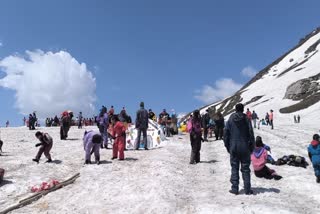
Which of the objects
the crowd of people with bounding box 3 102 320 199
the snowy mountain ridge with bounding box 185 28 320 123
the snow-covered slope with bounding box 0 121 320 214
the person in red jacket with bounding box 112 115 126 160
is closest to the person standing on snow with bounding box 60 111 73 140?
the crowd of people with bounding box 3 102 320 199

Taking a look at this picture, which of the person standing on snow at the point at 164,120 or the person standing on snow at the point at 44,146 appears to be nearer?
the person standing on snow at the point at 44,146

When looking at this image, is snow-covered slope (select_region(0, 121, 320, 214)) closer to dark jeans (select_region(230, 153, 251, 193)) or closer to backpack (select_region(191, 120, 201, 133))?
dark jeans (select_region(230, 153, 251, 193))

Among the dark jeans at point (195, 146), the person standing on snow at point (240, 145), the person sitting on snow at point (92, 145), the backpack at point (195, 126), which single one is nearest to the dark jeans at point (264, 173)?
the person standing on snow at point (240, 145)

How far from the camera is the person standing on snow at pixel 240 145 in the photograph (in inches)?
508

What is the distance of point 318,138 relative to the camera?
16516 millimetres

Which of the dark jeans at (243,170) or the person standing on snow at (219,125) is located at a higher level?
the person standing on snow at (219,125)

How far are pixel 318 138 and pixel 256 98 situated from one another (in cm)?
9482

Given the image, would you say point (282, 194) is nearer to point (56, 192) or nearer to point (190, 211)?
point (190, 211)

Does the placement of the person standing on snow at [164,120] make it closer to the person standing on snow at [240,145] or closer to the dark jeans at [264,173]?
the dark jeans at [264,173]

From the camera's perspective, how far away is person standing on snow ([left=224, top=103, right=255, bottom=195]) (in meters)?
12.9

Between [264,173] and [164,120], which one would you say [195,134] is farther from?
[164,120]

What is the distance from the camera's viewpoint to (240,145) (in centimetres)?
1291

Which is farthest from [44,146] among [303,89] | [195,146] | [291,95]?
[303,89]

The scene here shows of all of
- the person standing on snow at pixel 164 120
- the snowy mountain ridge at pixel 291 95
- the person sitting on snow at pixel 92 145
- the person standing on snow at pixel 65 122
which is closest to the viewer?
the person sitting on snow at pixel 92 145
